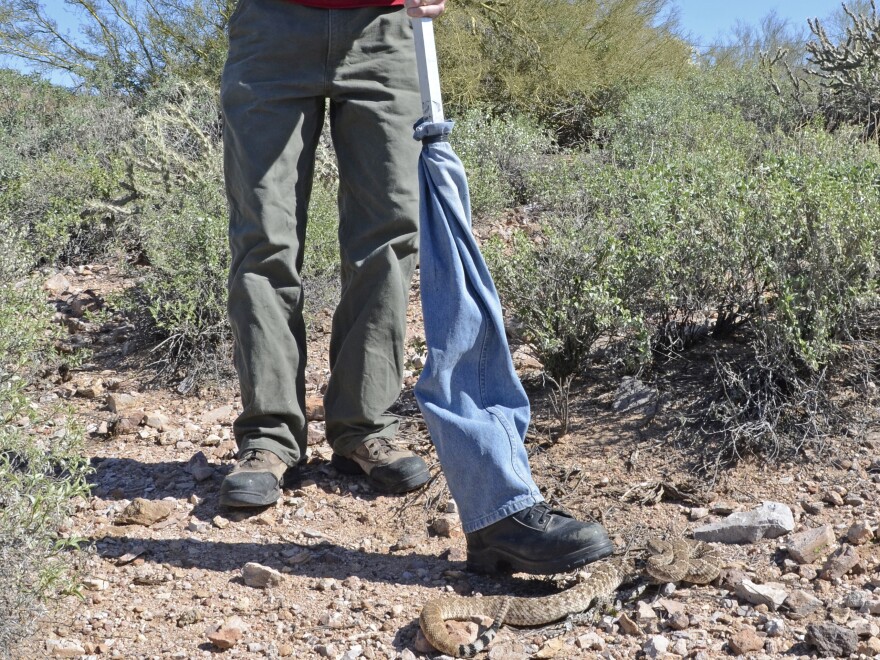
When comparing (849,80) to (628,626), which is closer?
(628,626)

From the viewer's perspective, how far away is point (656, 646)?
2.04 m

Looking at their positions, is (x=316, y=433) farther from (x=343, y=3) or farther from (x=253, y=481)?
(x=343, y=3)

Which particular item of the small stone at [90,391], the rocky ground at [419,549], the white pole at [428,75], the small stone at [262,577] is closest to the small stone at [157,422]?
the rocky ground at [419,549]

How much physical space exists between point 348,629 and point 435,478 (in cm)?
85

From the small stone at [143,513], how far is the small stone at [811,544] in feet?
6.10

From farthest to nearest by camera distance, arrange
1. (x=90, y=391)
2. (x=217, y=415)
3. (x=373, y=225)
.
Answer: (x=90, y=391), (x=217, y=415), (x=373, y=225)

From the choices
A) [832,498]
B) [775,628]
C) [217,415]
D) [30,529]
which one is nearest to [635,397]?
[832,498]

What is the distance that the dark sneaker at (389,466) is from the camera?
288cm

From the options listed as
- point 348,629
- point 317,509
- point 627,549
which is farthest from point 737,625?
point 317,509

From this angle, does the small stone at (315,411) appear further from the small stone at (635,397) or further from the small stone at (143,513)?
the small stone at (635,397)

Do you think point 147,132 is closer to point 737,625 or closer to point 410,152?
point 410,152

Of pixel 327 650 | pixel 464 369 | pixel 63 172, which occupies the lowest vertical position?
pixel 327 650

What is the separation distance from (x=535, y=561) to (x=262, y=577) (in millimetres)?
731

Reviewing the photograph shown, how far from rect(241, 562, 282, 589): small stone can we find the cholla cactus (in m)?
5.48
